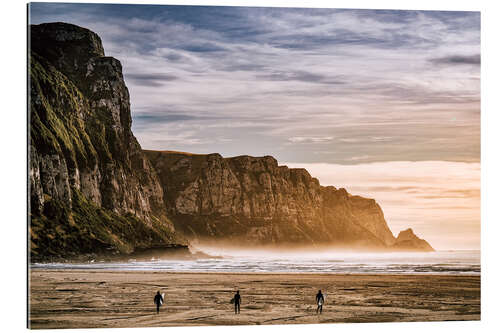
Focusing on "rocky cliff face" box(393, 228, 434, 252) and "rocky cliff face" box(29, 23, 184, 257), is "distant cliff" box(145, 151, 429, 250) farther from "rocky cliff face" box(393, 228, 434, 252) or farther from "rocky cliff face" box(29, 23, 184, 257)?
"rocky cliff face" box(29, 23, 184, 257)

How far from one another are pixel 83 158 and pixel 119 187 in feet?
7.90

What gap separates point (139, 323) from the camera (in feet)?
78.6

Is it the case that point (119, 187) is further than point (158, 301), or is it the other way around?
point (119, 187)

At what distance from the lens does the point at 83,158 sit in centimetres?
3634

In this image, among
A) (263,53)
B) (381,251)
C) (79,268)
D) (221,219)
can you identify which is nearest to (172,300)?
(79,268)

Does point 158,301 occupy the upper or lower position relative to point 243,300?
upper

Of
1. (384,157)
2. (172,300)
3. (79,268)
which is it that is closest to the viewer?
(172,300)

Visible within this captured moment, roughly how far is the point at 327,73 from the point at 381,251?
10.3 meters

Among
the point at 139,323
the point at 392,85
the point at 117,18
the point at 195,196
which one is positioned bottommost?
the point at 139,323

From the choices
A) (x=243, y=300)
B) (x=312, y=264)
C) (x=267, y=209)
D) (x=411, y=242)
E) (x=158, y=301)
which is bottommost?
(x=243, y=300)

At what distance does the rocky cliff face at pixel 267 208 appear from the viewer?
31.0 m

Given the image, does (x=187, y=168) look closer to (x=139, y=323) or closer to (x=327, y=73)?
(x=327, y=73)

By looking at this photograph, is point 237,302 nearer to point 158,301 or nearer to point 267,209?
point 158,301

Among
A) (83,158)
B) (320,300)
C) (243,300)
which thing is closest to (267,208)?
(83,158)
